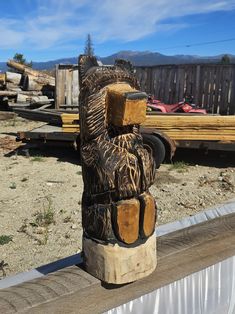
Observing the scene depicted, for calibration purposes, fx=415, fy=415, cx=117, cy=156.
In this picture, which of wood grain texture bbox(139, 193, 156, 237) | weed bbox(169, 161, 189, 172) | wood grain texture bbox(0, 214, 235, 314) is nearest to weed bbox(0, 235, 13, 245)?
wood grain texture bbox(0, 214, 235, 314)

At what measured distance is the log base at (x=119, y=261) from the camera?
1.49 m

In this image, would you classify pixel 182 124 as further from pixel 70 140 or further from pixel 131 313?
pixel 131 313

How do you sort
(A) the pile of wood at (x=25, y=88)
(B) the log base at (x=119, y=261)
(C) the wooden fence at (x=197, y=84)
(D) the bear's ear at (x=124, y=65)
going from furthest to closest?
(A) the pile of wood at (x=25, y=88)
(C) the wooden fence at (x=197, y=84)
(D) the bear's ear at (x=124, y=65)
(B) the log base at (x=119, y=261)

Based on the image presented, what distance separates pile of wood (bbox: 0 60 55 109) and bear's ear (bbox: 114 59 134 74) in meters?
12.0

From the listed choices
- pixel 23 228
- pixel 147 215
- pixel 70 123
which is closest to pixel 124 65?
pixel 147 215

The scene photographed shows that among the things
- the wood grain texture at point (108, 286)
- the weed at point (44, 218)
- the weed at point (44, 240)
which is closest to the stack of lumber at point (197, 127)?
the weed at point (44, 218)

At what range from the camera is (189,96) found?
10.9 m

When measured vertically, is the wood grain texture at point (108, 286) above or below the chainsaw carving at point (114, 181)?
below

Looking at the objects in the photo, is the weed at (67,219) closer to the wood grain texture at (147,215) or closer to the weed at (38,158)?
the weed at (38,158)

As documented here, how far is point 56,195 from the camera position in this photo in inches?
221

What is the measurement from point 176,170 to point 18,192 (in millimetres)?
2592

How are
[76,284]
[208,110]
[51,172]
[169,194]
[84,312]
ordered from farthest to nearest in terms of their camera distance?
[208,110] < [51,172] < [169,194] < [76,284] < [84,312]

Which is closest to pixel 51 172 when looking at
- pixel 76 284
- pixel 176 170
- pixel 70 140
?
pixel 70 140

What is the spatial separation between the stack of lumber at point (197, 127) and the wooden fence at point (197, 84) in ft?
11.9
